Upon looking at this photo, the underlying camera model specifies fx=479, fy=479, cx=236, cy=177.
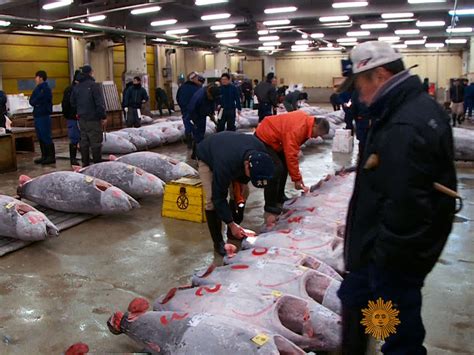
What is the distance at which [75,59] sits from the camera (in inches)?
712

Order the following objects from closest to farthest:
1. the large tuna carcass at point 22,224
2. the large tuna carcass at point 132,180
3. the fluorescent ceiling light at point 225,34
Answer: the large tuna carcass at point 22,224 < the large tuna carcass at point 132,180 < the fluorescent ceiling light at point 225,34

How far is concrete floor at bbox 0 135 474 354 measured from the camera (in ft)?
10.4

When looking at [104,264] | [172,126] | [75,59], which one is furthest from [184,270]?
[75,59]

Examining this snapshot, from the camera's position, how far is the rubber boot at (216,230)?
4477mm

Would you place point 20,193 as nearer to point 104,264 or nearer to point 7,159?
point 104,264

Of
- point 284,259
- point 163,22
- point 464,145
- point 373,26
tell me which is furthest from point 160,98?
point 284,259

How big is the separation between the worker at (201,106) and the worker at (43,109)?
2.57m

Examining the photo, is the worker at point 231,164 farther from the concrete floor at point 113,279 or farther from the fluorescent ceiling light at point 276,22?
the fluorescent ceiling light at point 276,22

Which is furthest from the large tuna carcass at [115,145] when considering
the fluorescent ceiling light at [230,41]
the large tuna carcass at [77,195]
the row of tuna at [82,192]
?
the fluorescent ceiling light at [230,41]

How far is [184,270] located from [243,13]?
13.9 metres

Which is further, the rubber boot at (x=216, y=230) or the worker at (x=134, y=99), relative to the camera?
the worker at (x=134, y=99)

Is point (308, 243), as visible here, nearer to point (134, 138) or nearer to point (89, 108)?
point (89, 108)

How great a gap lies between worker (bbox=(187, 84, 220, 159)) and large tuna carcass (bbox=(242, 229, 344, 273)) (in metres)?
4.39

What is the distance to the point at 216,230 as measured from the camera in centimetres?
455
